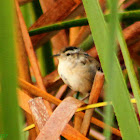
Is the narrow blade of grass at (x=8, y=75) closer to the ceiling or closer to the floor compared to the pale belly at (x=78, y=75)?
closer to the ceiling

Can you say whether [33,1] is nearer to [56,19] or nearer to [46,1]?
[46,1]

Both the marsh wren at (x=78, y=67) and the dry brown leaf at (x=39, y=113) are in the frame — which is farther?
the marsh wren at (x=78, y=67)

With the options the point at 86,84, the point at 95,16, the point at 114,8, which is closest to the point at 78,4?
the point at 86,84

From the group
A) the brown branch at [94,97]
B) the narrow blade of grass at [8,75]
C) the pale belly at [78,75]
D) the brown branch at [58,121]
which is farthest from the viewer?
the pale belly at [78,75]

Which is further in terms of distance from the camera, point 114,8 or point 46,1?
point 46,1

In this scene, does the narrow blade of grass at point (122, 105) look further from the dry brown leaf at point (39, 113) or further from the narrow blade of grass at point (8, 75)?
the dry brown leaf at point (39, 113)

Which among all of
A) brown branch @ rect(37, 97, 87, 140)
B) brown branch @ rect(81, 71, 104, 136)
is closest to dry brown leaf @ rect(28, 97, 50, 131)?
brown branch @ rect(37, 97, 87, 140)

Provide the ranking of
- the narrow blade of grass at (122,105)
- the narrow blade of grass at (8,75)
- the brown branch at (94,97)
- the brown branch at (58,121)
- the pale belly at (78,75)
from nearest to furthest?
the narrow blade of grass at (8,75) < the narrow blade of grass at (122,105) < the brown branch at (58,121) < the brown branch at (94,97) < the pale belly at (78,75)

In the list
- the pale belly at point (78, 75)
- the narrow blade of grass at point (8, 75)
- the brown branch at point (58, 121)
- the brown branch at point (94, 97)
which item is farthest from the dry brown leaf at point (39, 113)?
the narrow blade of grass at point (8, 75)

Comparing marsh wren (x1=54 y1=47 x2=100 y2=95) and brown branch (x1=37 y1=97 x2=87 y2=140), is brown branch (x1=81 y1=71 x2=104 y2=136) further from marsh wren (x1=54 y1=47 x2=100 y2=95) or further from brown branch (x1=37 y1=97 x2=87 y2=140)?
Result: marsh wren (x1=54 y1=47 x2=100 y2=95)
